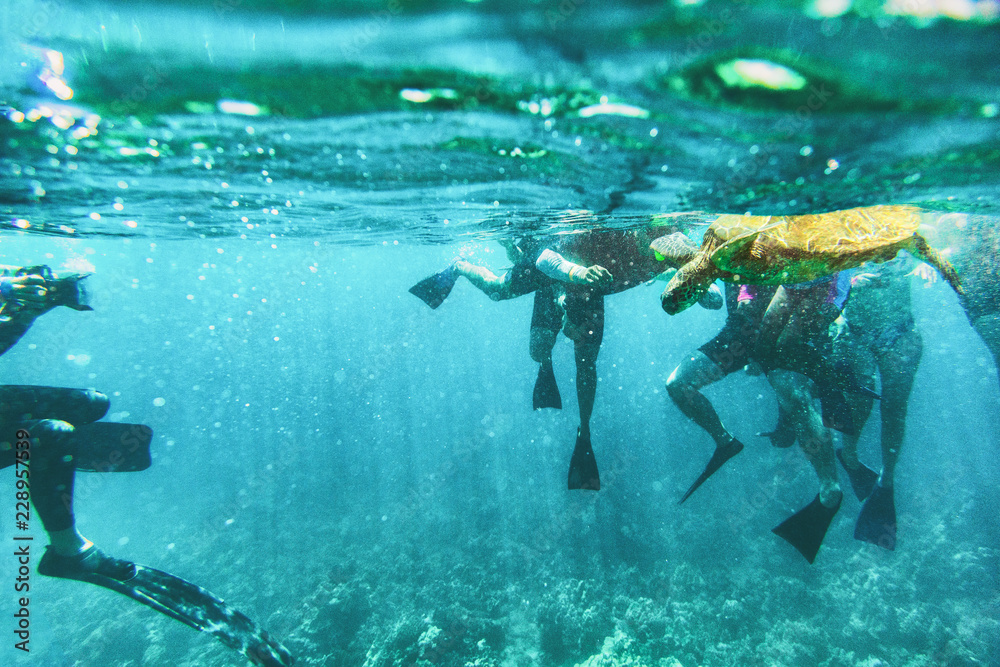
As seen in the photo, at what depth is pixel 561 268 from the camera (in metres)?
6.22

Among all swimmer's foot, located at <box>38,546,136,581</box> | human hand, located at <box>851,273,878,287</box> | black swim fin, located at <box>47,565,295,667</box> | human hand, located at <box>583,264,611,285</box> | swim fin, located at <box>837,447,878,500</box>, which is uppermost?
human hand, located at <box>583,264,611,285</box>

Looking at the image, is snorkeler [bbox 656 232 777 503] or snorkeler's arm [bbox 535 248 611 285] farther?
snorkeler [bbox 656 232 777 503]

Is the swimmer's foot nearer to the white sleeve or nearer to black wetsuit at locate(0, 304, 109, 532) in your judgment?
black wetsuit at locate(0, 304, 109, 532)

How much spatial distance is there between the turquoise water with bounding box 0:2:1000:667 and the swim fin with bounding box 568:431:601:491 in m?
4.20

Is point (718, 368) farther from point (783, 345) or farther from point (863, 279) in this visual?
point (863, 279)

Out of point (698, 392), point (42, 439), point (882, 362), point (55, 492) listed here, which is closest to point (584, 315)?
point (698, 392)

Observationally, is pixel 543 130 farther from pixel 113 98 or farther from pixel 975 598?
pixel 975 598

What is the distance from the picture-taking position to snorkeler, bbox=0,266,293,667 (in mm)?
4965

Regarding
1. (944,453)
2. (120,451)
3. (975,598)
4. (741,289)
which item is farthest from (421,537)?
(944,453)

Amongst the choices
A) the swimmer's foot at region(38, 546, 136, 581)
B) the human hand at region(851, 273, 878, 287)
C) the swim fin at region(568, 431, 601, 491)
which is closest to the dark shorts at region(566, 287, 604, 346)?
the swim fin at region(568, 431, 601, 491)

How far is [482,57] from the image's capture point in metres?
3.27

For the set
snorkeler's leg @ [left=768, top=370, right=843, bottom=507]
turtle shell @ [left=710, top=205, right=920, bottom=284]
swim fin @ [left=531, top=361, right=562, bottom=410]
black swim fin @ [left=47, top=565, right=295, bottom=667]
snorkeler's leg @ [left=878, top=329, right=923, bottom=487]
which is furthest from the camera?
swim fin @ [left=531, top=361, right=562, bottom=410]

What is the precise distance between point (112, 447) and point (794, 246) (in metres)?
8.91

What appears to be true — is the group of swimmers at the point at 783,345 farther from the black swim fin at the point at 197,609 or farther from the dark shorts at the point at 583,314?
the black swim fin at the point at 197,609
